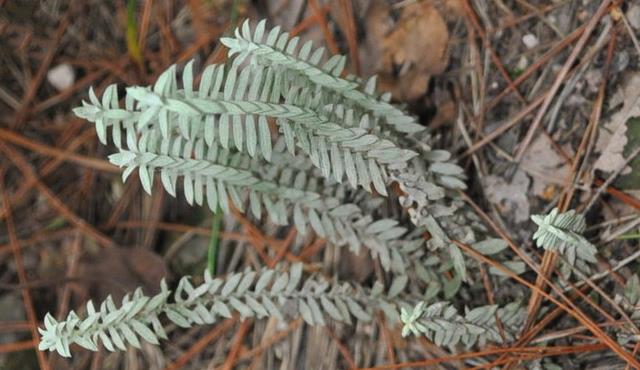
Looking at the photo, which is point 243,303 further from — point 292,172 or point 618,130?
point 618,130

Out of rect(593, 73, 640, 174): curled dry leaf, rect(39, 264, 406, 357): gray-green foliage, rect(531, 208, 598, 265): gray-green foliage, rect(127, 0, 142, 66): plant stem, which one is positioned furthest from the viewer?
rect(127, 0, 142, 66): plant stem

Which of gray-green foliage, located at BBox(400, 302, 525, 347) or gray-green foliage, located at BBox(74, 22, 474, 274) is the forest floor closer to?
gray-green foliage, located at BBox(400, 302, 525, 347)

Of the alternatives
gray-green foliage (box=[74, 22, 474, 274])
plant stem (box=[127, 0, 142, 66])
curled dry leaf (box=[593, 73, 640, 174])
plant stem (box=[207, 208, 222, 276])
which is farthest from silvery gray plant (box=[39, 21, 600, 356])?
plant stem (box=[127, 0, 142, 66])

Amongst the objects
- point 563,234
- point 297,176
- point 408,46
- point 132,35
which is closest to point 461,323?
point 563,234

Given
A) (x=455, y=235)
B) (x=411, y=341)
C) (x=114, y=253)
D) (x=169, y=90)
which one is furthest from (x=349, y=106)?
(x=114, y=253)

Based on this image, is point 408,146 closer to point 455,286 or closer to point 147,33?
point 455,286

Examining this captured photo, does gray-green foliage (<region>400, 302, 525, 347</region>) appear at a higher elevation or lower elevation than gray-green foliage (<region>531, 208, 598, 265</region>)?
lower

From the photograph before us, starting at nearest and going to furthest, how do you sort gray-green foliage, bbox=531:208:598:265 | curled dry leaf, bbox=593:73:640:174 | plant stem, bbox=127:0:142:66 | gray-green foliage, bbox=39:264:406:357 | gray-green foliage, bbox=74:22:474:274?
1. gray-green foliage, bbox=74:22:474:274
2. gray-green foliage, bbox=531:208:598:265
3. gray-green foliage, bbox=39:264:406:357
4. curled dry leaf, bbox=593:73:640:174
5. plant stem, bbox=127:0:142:66
